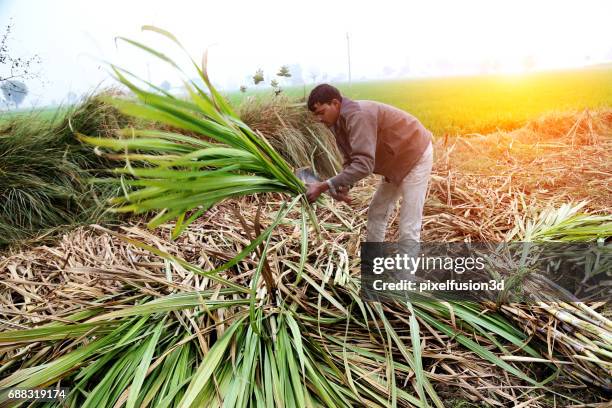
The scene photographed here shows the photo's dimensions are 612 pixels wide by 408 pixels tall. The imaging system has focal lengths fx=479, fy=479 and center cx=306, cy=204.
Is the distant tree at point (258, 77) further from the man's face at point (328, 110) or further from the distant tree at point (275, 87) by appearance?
the man's face at point (328, 110)

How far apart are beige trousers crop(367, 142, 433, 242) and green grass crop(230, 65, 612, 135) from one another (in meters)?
1.77

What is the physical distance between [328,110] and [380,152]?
1.16 feet

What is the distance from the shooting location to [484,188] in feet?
9.55

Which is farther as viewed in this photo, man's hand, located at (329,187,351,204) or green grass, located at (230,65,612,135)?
green grass, located at (230,65,612,135)

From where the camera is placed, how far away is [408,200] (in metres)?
2.07

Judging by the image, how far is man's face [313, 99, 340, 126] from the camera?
1.79 meters

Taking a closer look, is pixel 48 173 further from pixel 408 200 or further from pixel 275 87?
pixel 408 200

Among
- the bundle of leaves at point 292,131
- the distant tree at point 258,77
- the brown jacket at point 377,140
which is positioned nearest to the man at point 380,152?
the brown jacket at point 377,140

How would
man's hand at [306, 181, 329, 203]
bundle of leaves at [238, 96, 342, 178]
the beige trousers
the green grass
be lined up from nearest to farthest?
man's hand at [306, 181, 329, 203], the beige trousers, bundle of leaves at [238, 96, 342, 178], the green grass

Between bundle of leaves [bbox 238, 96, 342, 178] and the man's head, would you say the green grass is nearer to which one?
bundle of leaves [bbox 238, 96, 342, 178]

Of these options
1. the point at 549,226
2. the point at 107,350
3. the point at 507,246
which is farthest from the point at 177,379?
the point at 549,226

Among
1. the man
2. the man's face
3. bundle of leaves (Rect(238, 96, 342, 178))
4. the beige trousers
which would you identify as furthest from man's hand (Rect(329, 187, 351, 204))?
bundle of leaves (Rect(238, 96, 342, 178))

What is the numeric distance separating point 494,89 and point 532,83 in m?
0.34

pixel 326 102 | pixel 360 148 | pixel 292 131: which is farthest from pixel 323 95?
pixel 292 131
